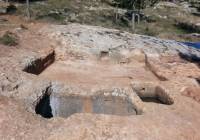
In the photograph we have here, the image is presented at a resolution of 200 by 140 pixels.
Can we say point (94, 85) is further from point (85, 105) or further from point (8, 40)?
point (8, 40)

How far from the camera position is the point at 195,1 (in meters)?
54.8

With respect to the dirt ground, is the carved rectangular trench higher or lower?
lower

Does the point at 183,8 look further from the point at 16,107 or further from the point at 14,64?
the point at 16,107

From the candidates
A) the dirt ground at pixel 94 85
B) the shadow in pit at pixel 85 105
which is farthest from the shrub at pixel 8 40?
the shadow in pit at pixel 85 105

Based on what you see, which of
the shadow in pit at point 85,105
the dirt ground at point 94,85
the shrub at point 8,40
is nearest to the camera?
the dirt ground at point 94,85

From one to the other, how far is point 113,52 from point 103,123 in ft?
36.3

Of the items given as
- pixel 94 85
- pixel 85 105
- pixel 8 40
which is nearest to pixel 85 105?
pixel 85 105

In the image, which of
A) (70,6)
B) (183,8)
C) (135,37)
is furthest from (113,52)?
(183,8)

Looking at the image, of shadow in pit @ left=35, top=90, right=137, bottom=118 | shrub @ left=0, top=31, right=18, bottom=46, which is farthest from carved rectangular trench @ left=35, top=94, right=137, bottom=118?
shrub @ left=0, top=31, right=18, bottom=46

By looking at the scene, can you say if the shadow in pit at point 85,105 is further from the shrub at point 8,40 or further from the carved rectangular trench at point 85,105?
the shrub at point 8,40

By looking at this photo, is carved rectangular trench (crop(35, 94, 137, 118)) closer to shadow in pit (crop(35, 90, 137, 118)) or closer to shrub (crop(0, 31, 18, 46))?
shadow in pit (crop(35, 90, 137, 118))

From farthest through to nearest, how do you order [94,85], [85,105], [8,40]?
[8,40] → [94,85] → [85,105]

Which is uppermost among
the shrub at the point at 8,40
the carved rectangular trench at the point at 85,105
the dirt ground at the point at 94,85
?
the shrub at the point at 8,40

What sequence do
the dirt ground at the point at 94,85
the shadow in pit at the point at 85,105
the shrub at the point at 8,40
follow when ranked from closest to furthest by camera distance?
the dirt ground at the point at 94,85, the shadow in pit at the point at 85,105, the shrub at the point at 8,40
